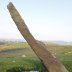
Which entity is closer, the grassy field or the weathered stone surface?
the weathered stone surface

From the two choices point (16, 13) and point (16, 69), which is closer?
point (16, 13)

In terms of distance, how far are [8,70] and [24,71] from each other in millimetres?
1628

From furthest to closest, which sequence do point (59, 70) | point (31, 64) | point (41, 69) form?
point (31, 64) < point (41, 69) < point (59, 70)

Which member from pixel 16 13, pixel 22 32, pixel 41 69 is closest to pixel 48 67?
pixel 22 32

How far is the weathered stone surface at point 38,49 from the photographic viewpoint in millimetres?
8383

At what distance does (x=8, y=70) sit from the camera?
25.4 m

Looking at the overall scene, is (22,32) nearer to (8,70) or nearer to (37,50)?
(37,50)

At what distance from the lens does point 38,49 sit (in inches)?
339

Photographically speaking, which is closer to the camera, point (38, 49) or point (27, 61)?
point (38, 49)

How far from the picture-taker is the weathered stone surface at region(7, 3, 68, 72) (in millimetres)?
8383

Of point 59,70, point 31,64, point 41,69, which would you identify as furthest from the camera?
point 31,64

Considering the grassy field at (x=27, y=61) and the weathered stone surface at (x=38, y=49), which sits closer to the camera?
the weathered stone surface at (x=38, y=49)

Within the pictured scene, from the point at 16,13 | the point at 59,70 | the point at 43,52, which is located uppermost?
the point at 16,13

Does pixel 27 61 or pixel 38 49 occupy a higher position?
pixel 27 61
